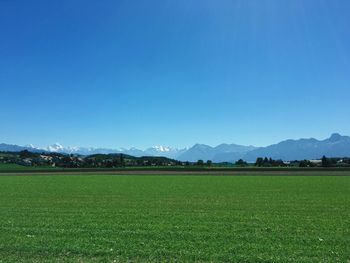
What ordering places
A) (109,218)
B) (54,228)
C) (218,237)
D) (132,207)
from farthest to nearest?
1. (132,207)
2. (109,218)
3. (54,228)
4. (218,237)

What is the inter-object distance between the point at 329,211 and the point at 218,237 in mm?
11269

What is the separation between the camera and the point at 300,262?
11703mm

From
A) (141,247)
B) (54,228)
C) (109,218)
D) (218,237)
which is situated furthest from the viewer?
(109,218)

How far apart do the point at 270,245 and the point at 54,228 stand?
922 cm

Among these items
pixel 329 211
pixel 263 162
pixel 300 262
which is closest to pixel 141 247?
pixel 300 262

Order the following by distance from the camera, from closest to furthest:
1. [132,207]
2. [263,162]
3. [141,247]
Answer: [141,247]
[132,207]
[263,162]

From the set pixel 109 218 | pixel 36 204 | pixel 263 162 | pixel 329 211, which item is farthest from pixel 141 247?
pixel 263 162

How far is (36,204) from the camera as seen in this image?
27.5 meters

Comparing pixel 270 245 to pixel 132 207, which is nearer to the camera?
pixel 270 245

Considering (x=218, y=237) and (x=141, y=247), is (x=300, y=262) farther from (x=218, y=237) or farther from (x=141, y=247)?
(x=141, y=247)

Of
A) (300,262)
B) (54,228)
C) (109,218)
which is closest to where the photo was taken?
(300,262)

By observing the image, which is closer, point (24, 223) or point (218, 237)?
point (218, 237)

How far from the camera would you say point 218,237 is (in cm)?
1532

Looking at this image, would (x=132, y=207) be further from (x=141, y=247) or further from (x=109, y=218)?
(x=141, y=247)
